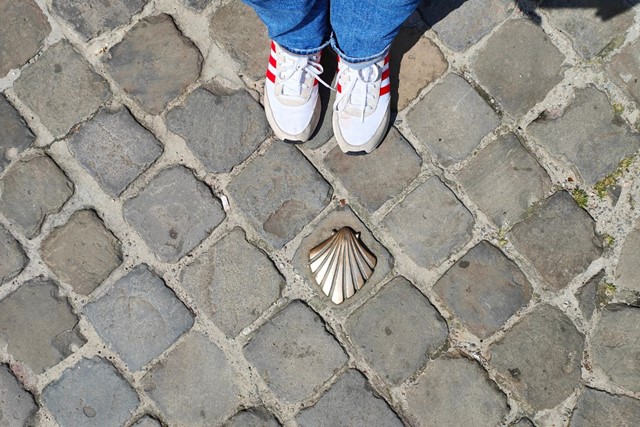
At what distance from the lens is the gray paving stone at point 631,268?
251cm

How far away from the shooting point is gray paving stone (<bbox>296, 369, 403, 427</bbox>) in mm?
2506

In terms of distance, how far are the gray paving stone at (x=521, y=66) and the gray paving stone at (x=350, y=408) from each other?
1.37 meters

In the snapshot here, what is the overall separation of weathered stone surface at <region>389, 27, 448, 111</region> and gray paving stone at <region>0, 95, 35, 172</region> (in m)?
1.64

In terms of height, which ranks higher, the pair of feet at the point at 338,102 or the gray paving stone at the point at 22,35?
the gray paving stone at the point at 22,35

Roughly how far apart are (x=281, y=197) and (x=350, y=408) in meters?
0.95

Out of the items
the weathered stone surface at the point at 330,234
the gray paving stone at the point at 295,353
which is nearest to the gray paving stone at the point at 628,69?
the weathered stone surface at the point at 330,234

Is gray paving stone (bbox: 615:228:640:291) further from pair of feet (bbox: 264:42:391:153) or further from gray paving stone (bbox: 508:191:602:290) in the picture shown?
pair of feet (bbox: 264:42:391:153)

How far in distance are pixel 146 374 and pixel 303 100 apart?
1.36 meters

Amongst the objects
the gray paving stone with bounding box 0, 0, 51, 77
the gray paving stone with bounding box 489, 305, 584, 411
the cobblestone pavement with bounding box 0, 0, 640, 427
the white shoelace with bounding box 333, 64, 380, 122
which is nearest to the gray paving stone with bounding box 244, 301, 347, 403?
the cobblestone pavement with bounding box 0, 0, 640, 427

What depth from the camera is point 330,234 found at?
8.42 ft

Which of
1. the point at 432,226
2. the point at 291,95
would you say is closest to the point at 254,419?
the point at 432,226

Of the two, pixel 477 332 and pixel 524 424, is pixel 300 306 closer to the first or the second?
pixel 477 332

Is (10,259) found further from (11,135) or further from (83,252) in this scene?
(11,135)

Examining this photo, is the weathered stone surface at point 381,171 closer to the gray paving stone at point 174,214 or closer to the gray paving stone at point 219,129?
the gray paving stone at point 219,129
